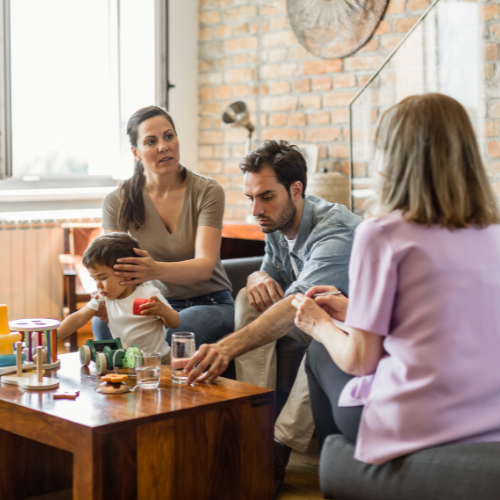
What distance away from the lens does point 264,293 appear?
2.12 meters

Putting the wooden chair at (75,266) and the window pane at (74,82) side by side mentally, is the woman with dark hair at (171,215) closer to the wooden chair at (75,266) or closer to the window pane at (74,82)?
the wooden chair at (75,266)

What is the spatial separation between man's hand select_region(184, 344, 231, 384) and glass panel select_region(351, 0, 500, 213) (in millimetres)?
1146

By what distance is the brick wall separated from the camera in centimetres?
389

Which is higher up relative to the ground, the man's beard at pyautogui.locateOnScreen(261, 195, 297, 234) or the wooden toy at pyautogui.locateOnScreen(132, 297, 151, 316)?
the man's beard at pyautogui.locateOnScreen(261, 195, 297, 234)

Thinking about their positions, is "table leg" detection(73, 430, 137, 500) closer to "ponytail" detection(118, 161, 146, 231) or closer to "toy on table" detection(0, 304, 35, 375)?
"toy on table" detection(0, 304, 35, 375)

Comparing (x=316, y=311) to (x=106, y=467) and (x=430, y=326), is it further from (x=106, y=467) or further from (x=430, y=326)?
(x=106, y=467)

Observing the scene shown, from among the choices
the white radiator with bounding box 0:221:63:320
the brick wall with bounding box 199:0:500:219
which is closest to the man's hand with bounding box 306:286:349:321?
the brick wall with bounding box 199:0:500:219

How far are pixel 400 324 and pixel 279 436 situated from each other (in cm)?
89

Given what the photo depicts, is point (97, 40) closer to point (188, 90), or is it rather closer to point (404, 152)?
point (188, 90)

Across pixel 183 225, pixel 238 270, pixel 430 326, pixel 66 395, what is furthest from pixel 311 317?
pixel 238 270

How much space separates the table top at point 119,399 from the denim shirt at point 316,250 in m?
0.46

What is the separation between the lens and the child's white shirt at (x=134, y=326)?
2033 mm

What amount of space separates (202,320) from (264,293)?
0.27 meters

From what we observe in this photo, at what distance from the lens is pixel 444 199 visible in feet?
3.80
